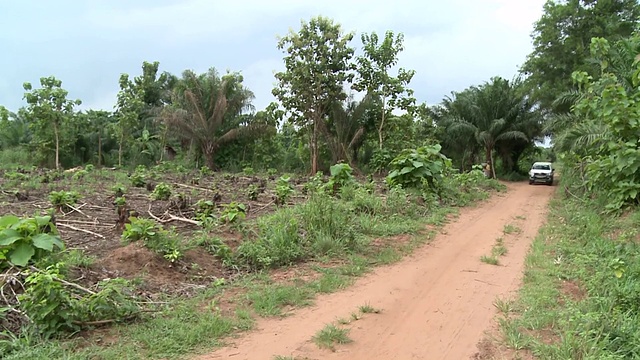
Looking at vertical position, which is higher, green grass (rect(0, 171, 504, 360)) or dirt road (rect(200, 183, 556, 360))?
green grass (rect(0, 171, 504, 360))

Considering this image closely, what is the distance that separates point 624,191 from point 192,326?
8.17 meters

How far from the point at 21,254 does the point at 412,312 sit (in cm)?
401

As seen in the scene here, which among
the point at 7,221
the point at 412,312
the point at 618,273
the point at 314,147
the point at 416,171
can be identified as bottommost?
the point at 412,312

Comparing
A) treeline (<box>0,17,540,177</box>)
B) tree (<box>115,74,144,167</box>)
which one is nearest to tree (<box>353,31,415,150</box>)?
treeline (<box>0,17,540,177</box>)

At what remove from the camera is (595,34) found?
2238cm

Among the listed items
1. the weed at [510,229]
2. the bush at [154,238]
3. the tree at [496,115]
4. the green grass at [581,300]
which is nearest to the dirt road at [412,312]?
the green grass at [581,300]

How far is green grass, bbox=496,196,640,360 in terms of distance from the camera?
369 cm

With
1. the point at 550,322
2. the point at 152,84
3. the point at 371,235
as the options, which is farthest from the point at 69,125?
the point at 550,322

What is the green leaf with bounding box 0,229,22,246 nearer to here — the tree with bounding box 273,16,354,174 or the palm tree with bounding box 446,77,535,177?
the tree with bounding box 273,16,354,174

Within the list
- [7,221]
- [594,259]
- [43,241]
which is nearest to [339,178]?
[594,259]

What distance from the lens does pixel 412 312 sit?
4.81 meters

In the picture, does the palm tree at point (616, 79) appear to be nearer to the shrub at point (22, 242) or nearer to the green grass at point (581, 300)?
the green grass at point (581, 300)

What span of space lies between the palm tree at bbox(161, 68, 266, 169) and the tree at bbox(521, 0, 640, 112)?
15949 millimetres

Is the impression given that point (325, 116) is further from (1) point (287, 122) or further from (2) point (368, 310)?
(2) point (368, 310)
